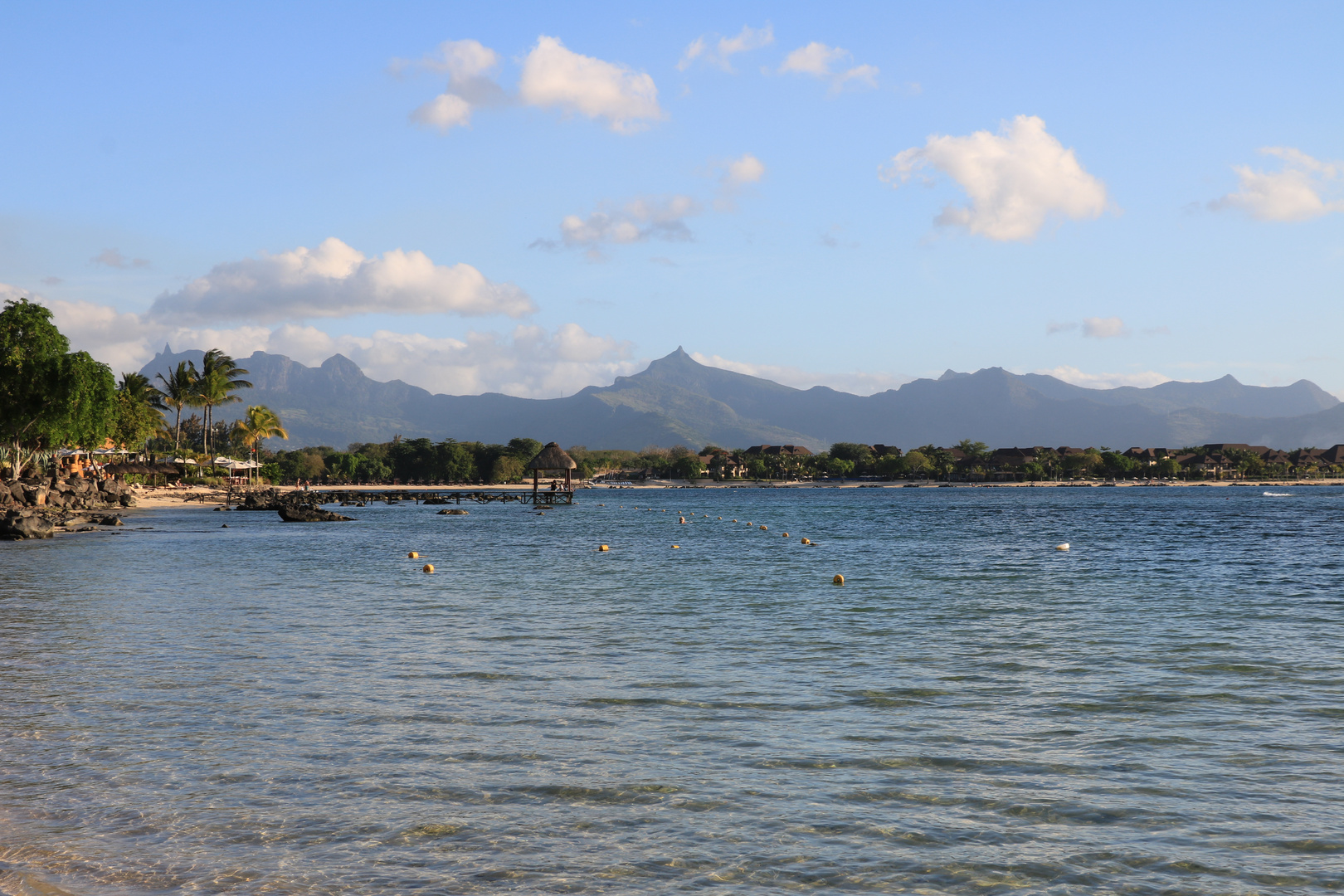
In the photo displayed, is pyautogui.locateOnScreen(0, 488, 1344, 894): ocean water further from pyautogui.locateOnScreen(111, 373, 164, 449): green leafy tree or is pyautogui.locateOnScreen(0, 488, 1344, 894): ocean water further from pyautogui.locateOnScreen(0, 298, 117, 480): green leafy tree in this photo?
pyautogui.locateOnScreen(111, 373, 164, 449): green leafy tree

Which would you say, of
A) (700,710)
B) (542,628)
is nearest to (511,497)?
(542,628)

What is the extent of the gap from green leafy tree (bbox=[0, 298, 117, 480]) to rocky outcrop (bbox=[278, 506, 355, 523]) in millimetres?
13874

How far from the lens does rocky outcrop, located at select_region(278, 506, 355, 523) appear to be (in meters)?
68.7

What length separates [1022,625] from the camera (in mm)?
19109

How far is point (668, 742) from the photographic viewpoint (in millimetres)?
10133

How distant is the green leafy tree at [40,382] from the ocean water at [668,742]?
3820 centimetres

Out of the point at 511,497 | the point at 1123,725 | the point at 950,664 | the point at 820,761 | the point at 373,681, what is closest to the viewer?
the point at 820,761

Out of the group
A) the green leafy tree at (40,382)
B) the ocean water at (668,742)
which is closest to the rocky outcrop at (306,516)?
the green leafy tree at (40,382)

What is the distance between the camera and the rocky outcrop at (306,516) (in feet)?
225

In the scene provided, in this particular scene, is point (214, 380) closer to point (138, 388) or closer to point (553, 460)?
point (138, 388)

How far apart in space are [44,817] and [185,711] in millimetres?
3763

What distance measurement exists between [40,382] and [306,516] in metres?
19.5

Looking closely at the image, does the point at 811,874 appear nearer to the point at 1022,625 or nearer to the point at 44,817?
the point at 44,817

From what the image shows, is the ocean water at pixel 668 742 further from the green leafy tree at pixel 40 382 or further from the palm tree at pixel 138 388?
the palm tree at pixel 138 388
